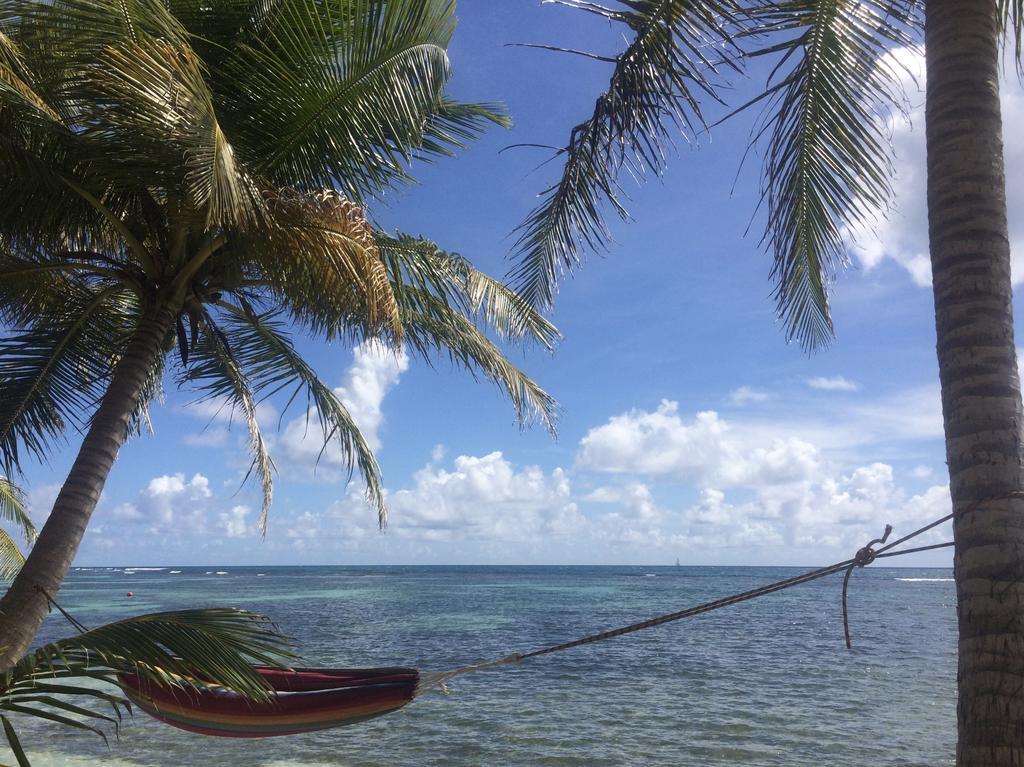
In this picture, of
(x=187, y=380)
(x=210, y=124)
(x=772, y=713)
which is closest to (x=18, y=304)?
(x=187, y=380)

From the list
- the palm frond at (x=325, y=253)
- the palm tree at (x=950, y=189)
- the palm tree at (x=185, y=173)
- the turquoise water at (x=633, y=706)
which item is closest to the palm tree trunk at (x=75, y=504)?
the palm tree at (x=185, y=173)

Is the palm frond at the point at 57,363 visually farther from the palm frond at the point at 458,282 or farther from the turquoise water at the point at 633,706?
the turquoise water at the point at 633,706

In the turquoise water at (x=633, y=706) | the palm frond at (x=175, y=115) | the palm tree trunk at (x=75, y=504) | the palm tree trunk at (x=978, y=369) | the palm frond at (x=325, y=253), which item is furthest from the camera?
the turquoise water at (x=633, y=706)

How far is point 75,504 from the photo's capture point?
3.42 m

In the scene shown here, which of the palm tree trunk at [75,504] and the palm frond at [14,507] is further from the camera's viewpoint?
the palm frond at [14,507]

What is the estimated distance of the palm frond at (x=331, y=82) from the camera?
3.62 metres

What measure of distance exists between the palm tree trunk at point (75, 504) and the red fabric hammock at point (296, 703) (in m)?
0.60

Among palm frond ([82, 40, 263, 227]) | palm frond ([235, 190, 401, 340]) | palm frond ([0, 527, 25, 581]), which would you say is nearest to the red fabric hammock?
palm frond ([235, 190, 401, 340])

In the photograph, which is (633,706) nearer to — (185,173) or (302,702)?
(302,702)

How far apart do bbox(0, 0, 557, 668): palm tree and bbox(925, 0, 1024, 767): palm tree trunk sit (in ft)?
6.90

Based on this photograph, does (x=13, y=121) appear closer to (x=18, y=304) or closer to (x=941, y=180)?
(x=18, y=304)

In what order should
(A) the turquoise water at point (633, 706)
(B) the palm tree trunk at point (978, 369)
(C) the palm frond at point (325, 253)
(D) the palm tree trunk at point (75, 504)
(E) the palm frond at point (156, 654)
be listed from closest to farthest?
(B) the palm tree trunk at point (978, 369), (E) the palm frond at point (156, 654), (D) the palm tree trunk at point (75, 504), (C) the palm frond at point (325, 253), (A) the turquoise water at point (633, 706)

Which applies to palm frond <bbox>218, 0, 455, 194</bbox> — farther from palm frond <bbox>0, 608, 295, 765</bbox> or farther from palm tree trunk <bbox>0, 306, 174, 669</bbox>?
palm frond <bbox>0, 608, 295, 765</bbox>

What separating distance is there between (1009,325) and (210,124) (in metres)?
2.87
